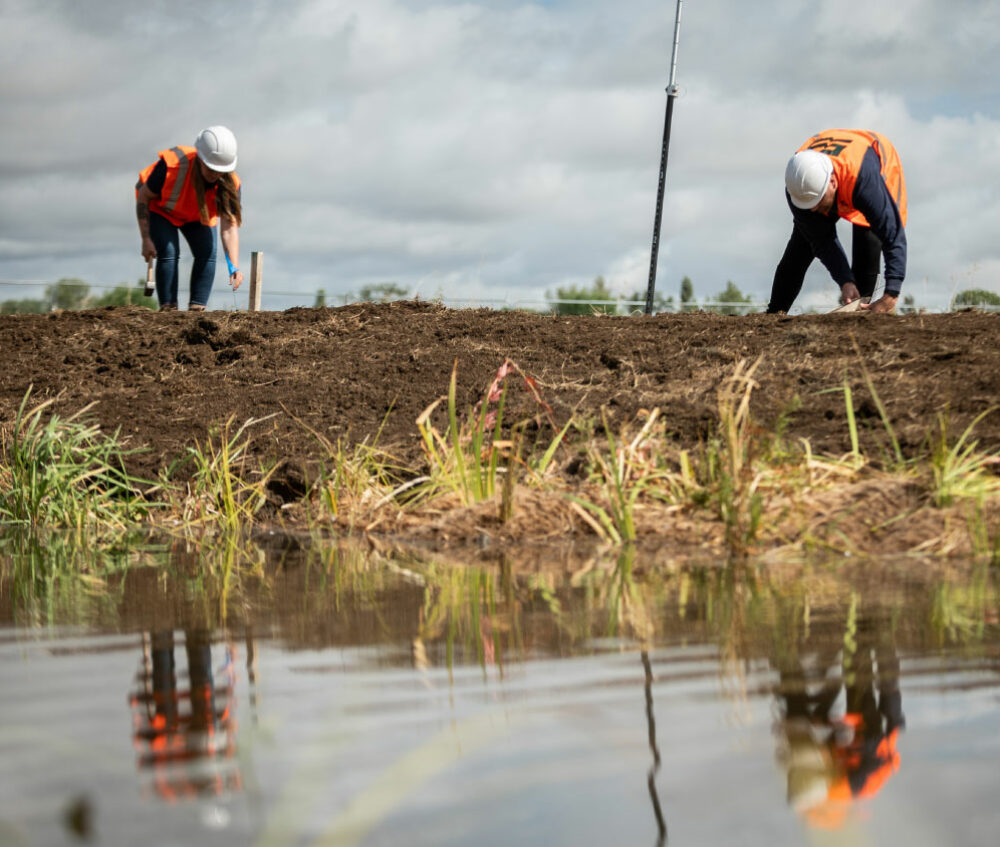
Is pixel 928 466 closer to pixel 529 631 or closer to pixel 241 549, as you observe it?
pixel 529 631

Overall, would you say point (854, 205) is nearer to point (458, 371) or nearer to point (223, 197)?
point (458, 371)

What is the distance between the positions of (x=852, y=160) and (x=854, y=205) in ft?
1.04

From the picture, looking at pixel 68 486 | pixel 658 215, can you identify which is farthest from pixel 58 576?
pixel 658 215

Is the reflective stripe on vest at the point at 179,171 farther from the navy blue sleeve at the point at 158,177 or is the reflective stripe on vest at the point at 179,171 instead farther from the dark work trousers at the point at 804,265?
the dark work trousers at the point at 804,265

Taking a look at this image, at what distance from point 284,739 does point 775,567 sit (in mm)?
2433

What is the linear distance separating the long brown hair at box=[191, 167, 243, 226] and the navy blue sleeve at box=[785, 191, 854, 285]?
4.80m

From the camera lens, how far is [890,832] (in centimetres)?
167

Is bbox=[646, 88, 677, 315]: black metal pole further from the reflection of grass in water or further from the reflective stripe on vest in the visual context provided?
the reflection of grass in water

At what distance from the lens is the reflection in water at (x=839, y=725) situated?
1.81 meters

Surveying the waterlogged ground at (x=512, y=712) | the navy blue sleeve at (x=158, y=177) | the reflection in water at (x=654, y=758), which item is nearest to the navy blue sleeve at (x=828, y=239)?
the waterlogged ground at (x=512, y=712)

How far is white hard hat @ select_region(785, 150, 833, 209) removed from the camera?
305 inches

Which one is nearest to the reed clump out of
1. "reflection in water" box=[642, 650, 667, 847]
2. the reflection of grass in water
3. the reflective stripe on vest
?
the reflection of grass in water

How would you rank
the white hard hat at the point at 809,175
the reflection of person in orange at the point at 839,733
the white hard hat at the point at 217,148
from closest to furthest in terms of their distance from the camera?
the reflection of person in orange at the point at 839,733
the white hard hat at the point at 809,175
the white hard hat at the point at 217,148

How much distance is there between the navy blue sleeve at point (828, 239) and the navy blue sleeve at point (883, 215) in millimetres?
268
